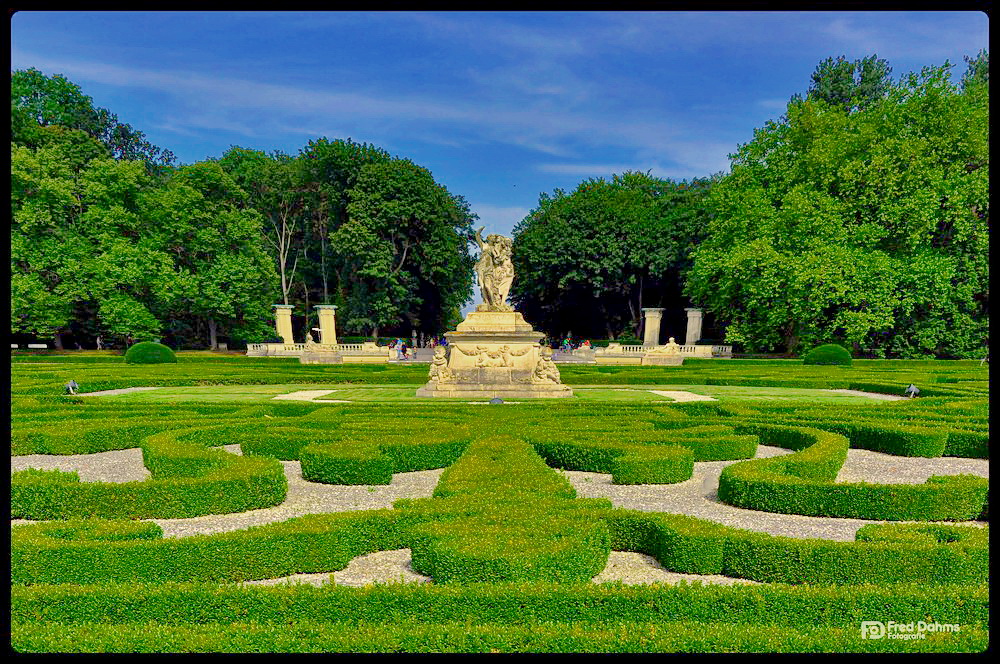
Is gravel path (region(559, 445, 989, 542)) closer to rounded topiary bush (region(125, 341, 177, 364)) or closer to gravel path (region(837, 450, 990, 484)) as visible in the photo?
gravel path (region(837, 450, 990, 484))

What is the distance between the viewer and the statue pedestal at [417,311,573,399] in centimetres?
1539

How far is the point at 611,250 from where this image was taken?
1757 inches

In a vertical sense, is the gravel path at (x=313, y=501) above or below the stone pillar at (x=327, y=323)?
below

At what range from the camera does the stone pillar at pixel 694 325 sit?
1673 inches

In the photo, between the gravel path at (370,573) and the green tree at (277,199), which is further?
the green tree at (277,199)

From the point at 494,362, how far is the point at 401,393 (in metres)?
2.97

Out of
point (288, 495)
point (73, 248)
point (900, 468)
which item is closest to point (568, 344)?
point (73, 248)

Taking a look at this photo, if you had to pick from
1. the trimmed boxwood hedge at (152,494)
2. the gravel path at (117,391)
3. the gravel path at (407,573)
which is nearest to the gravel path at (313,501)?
the trimmed boxwood hedge at (152,494)

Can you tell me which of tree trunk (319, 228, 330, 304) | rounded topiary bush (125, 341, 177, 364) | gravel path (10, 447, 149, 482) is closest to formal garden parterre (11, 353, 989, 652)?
gravel path (10, 447, 149, 482)

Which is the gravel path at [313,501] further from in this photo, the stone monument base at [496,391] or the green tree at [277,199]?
the green tree at [277,199]

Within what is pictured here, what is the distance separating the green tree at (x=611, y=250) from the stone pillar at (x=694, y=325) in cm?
395

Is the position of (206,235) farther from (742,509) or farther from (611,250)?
(742,509)

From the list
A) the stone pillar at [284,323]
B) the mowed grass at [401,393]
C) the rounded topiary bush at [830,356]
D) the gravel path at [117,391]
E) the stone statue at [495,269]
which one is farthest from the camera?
the stone pillar at [284,323]
